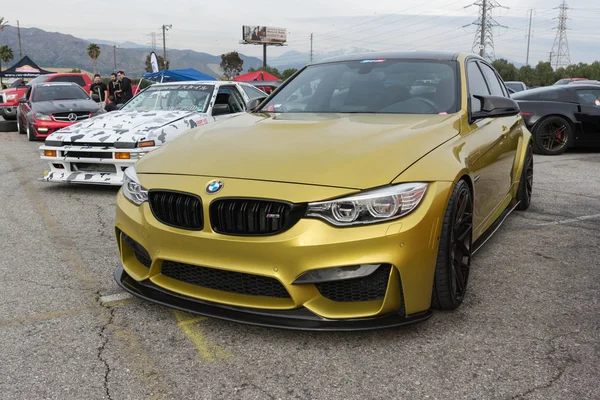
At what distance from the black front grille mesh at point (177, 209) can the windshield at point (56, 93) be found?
38.2 ft

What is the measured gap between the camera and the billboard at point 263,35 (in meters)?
107

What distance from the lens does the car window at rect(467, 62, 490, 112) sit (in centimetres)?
384

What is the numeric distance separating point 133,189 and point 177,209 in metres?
0.46

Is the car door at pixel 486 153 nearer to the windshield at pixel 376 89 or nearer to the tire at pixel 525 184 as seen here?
the windshield at pixel 376 89

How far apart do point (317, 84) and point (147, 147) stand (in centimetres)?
292

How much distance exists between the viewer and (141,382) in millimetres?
2406

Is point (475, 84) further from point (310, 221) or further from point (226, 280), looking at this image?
point (226, 280)

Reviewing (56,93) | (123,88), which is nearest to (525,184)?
(56,93)

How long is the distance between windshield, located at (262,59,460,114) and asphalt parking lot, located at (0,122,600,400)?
4.13 ft

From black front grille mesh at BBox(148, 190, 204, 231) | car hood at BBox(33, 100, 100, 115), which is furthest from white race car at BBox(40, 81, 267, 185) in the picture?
car hood at BBox(33, 100, 100, 115)

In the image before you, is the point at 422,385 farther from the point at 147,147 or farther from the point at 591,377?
the point at 147,147

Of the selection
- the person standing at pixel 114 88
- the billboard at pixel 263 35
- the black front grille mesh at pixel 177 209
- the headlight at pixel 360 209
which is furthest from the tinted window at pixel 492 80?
the billboard at pixel 263 35

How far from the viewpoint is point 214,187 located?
2.70m

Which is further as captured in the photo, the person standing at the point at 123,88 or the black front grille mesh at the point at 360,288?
the person standing at the point at 123,88
